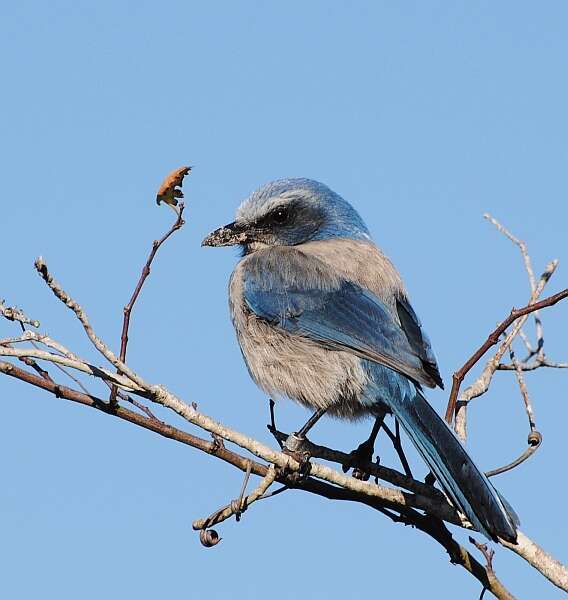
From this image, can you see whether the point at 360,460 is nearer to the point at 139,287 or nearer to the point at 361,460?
the point at 361,460

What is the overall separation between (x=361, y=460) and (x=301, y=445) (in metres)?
0.47

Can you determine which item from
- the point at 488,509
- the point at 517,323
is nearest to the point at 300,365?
the point at 517,323

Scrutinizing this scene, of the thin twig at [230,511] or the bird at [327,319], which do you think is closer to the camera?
the thin twig at [230,511]

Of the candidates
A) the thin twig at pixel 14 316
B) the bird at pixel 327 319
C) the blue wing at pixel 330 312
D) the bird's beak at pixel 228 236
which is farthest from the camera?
the bird's beak at pixel 228 236

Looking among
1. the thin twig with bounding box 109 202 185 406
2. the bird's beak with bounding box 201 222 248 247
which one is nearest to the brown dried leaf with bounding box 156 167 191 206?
the thin twig with bounding box 109 202 185 406

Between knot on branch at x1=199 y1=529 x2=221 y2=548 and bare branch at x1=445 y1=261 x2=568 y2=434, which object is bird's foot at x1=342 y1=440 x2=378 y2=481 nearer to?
bare branch at x1=445 y1=261 x2=568 y2=434

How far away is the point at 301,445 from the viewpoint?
4781 millimetres

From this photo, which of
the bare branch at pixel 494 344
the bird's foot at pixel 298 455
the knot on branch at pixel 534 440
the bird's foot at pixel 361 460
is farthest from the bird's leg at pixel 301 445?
the knot on branch at pixel 534 440

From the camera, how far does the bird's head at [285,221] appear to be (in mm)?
6707

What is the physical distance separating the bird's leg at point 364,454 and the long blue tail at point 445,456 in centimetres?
26

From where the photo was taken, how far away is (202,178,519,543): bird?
521 cm

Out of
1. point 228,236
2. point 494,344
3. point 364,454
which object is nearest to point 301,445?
point 364,454

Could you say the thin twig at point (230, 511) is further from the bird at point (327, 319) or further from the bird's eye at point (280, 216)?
the bird's eye at point (280, 216)

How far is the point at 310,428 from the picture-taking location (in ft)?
18.3
